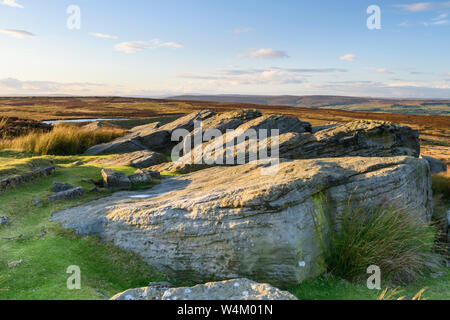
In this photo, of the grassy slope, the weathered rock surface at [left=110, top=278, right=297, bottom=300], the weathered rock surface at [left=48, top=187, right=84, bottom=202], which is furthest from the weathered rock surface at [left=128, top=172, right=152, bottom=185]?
the weathered rock surface at [left=110, top=278, right=297, bottom=300]

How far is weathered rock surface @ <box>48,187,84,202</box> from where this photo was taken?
32.0ft

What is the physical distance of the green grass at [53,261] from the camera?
18.2 ft

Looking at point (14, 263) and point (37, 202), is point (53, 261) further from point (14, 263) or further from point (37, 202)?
point (37, 202)

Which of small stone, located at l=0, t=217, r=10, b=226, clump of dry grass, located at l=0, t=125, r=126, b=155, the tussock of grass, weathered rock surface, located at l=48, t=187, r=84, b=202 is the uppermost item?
clump of dry grass, located at l=0, t=125, r=126, b=155

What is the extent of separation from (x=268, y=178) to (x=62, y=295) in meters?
4.88

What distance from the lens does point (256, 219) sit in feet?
21.0

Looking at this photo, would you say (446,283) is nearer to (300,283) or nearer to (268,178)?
(300,283)

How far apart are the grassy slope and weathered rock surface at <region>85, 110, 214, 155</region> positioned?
38.7 feet

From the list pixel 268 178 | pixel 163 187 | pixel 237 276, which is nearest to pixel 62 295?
pixel 237 276

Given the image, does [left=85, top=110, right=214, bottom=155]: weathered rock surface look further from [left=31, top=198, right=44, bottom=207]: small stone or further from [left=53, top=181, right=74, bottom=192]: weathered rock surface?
[left=31, top=198, right=44, bottom=207]: small stone

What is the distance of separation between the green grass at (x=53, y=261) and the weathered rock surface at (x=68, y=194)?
0.72 m

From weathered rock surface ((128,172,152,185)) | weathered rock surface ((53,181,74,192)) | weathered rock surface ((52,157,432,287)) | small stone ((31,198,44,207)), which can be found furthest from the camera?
weathered rock surface ((128,172,152,185))

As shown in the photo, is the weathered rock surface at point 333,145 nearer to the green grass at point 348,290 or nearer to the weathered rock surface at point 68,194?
the weathered rock surface at point 68,194

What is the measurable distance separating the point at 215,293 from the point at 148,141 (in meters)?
18.1
